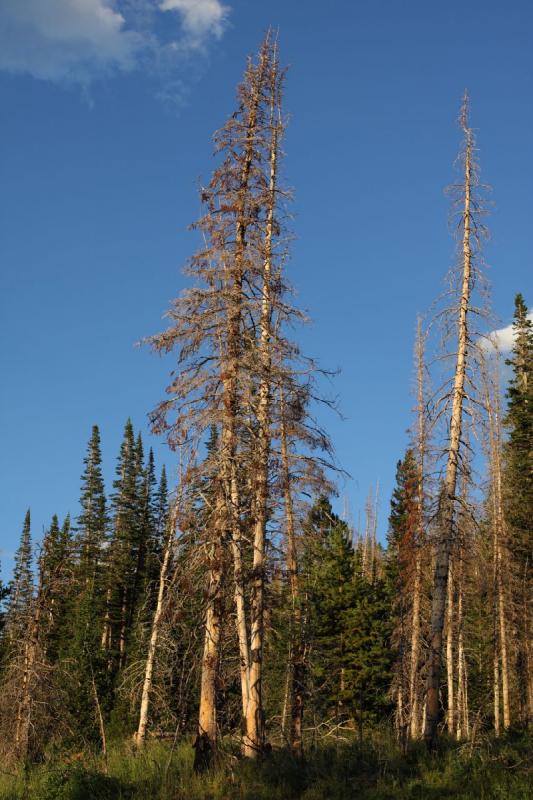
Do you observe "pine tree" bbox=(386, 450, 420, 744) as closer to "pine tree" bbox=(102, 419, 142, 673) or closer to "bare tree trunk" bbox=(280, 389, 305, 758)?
"bare tree trunk" bbox=(280, 389, 305, 758)

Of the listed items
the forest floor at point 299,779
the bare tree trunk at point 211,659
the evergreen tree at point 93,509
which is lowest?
the forest floor at point 299,779

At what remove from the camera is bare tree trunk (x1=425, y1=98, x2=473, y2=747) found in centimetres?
1862

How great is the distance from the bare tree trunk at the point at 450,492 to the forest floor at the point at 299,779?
2590 mm

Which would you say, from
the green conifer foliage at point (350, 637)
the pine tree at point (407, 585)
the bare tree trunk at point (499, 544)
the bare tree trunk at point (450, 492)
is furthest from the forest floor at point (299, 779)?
the green conifer foliage at point (350, 637)

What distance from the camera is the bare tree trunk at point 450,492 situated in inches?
733

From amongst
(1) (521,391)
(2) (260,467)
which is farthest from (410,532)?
(1) (521,391)

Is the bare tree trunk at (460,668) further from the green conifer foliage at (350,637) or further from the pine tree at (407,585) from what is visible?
the green conifer foliage at (350,637)

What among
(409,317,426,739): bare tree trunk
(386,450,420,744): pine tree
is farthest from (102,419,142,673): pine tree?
(409,317,426,739): bare tree trunk

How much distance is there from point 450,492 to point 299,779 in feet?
27.2

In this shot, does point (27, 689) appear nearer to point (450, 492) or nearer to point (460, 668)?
point (450, 492)

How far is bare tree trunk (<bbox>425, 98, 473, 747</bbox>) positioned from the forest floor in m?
2.59

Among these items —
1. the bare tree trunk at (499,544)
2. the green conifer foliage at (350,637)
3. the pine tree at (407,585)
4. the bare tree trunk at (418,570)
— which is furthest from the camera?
the green conifer foliage at (350,637)

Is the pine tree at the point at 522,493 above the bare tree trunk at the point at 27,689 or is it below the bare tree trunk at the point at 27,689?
above

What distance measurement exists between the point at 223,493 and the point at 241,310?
4.32m
